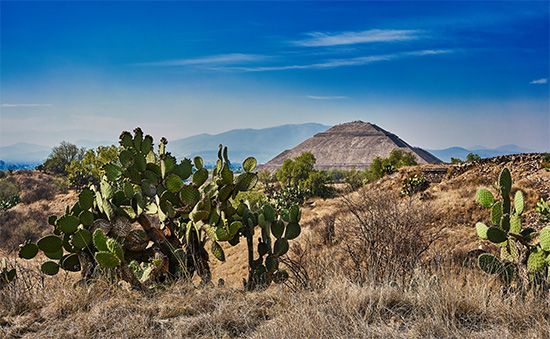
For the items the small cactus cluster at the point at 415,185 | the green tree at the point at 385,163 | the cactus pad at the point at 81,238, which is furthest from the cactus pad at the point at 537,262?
the green tree at the point at 385,163

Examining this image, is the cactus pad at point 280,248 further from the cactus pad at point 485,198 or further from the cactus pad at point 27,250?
the cactus pad at point 27,250

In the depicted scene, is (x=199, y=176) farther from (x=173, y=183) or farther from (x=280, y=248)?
(x=280, y=248)

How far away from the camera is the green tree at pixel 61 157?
4828 centimetres

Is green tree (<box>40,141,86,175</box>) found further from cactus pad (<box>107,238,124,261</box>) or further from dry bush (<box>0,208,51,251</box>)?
cactus pad (<box>107,238,124,261</box>)

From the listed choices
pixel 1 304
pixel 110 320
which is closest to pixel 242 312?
pixel 110 320

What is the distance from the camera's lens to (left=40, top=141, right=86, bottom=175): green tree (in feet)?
158

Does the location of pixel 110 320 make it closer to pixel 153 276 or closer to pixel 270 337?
pixel 270 337

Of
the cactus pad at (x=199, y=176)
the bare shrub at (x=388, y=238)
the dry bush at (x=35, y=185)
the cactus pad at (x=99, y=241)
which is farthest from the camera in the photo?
the dry bush at (x=35, y=185)

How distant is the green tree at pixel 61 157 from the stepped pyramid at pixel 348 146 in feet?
226

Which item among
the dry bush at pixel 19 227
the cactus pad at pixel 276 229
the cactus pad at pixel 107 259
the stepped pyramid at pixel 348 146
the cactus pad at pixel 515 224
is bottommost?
the dry bush at pixel 19 227

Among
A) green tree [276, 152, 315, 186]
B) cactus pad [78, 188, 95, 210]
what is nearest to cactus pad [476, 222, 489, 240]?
cactus pad [78, 188, 95, 210]

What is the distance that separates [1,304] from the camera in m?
4.73

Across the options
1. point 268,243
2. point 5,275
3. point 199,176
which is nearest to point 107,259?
point 5,275

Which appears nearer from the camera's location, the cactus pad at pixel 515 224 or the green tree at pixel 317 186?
the cactus pad at pixel 515 224
